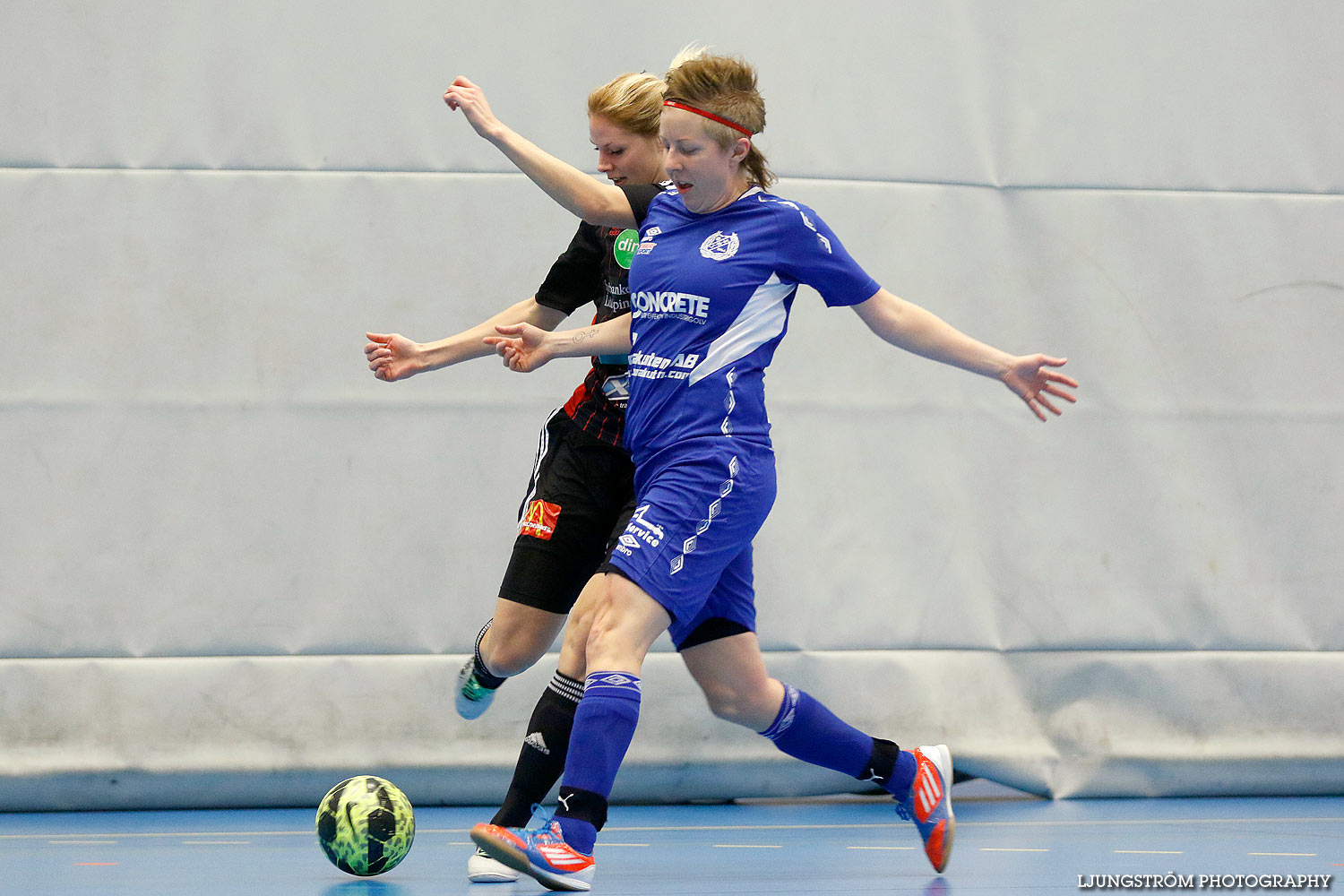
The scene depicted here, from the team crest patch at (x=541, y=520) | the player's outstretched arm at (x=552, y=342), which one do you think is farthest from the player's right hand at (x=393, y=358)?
the team crest patch at (x=541, y=520)

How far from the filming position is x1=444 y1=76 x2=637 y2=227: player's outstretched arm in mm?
3477

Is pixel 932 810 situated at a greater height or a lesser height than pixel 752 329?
lesser

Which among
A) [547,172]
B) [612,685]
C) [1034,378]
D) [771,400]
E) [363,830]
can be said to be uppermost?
[547,172]

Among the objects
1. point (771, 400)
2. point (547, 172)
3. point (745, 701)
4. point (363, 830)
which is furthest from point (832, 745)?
point (771, 400)

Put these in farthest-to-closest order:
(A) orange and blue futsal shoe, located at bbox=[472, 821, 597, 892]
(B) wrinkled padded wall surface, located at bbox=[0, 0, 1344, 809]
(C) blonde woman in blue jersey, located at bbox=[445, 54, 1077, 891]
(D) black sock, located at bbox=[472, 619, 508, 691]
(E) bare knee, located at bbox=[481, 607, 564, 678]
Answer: (B) wrinkled padded wall surface, located at bbox=[0, 0, 1344, 809] < (D) black sock, located at bbox=[472, 619, 508, 691] < (E) bare knee, located at bbox=[481, 607, 564, 678] < (C) blonde woman in blue jersey, located at bbox=[445, 54, 1077, 891] < (A) orange and blue futsal shoe, located at bbox=[472, 821, 597, 892]

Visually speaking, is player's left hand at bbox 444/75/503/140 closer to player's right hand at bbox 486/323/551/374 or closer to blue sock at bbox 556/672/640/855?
player's right hand at bbox 486/323/551/374

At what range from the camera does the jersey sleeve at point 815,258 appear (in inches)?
133

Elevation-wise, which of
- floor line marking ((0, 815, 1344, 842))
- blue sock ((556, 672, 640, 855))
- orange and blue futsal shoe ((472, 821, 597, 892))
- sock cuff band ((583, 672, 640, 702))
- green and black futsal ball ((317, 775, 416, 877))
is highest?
sock cuff band ((583, 672, 640, 702))

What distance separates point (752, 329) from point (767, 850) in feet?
5.97

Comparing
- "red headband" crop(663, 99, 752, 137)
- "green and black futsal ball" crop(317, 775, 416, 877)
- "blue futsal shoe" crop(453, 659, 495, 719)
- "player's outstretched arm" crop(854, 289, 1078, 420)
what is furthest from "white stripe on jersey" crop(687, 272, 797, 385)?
"green and black futsal ball" crop(317, 775, 416, 877)

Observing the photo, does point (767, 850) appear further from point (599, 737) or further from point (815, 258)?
point (815, 258)

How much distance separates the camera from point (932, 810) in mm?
3719

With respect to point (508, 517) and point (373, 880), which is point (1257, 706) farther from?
point (373, 880)

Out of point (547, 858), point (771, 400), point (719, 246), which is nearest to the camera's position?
point (547, 858)
